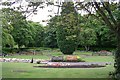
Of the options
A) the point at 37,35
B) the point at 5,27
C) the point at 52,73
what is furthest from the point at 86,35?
the point at 37,35

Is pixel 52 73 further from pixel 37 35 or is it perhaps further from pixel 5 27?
pixel 37 35

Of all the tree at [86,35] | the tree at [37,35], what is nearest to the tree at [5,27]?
the tree at [86,35]

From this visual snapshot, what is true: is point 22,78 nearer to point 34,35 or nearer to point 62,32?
point 62,32

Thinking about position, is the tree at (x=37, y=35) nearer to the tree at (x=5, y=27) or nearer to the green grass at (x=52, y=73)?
the tree at (x=5, y=27)

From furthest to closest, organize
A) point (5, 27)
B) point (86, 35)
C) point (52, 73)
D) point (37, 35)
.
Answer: point (37, 35) → point (86, 35) → point (5, 27) → point (52, 73)

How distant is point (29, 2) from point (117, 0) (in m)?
3.00

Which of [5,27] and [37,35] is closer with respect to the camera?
[5,27]

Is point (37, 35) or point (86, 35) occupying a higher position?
point (86, 35)

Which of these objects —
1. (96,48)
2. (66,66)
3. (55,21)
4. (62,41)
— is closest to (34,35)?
Result: (96,48)

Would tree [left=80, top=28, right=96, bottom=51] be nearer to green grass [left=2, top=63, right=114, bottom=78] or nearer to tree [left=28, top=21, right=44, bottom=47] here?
green grass [left=2, top=63, right=114, bottom=78]

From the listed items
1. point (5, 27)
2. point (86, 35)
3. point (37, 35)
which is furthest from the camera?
point (37, 35)

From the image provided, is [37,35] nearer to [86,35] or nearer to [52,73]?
[86,35]

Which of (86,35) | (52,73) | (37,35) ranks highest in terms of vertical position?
(86,35)

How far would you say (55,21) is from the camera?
11688 mm
